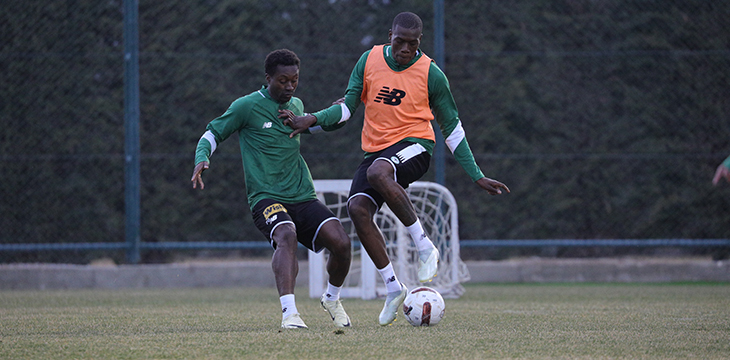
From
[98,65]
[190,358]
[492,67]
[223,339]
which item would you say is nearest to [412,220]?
[223,339]

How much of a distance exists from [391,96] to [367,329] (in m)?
1.47

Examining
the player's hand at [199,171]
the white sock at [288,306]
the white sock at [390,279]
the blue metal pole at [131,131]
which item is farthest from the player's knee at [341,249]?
the blue metal pole at [131,131]

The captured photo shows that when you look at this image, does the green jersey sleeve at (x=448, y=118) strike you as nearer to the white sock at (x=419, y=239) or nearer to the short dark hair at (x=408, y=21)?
the short dark hair at (x=408, y=21)

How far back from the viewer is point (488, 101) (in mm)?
9203

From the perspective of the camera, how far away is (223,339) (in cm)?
388

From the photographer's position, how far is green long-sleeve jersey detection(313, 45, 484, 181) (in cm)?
499

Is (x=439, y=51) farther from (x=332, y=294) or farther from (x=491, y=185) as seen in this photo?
(x=332, y=294)

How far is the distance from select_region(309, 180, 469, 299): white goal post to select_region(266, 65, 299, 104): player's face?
2.01 meters

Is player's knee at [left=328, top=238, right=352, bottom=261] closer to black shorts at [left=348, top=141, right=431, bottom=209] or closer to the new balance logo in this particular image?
black shorts at [left=348, top=141, right=431, bottom=209]

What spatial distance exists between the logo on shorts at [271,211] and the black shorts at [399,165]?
1.66ft

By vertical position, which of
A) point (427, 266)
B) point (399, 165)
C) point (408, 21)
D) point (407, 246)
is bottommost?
point (407, 246)

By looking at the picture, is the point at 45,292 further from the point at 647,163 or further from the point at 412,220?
the point at 647,163

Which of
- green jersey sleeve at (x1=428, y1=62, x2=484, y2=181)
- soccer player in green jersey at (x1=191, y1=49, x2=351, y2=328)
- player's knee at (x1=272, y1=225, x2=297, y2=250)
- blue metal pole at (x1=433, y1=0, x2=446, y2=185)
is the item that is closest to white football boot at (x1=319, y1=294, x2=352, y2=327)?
soccer player in green jersey at (x1=191, y1=49, x2=351, y2=328)

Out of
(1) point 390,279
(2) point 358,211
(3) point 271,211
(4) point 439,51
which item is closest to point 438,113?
(2) point 358,211
